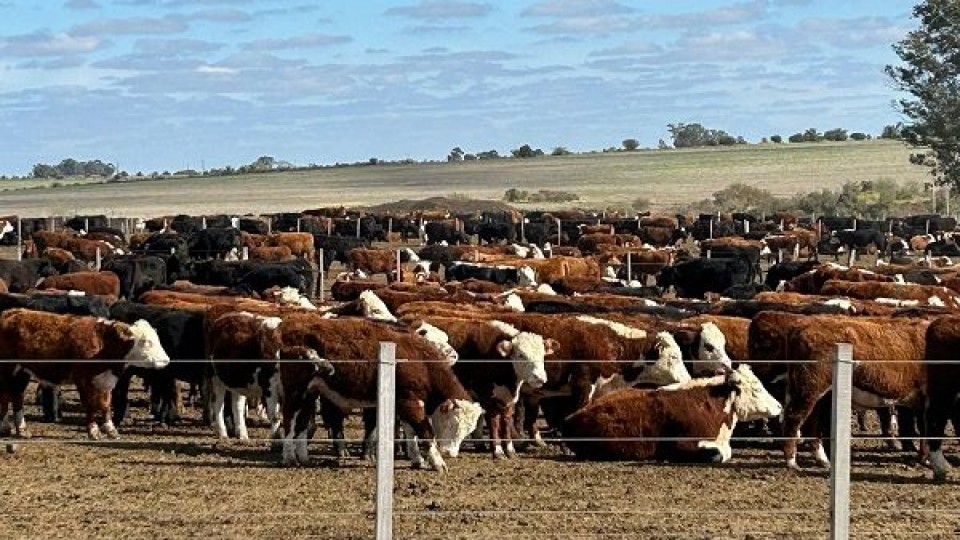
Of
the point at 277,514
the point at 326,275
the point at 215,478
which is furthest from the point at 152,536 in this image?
the point at 326,275

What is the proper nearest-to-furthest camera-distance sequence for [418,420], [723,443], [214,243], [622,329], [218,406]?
1. [418,420]
2. [723,443]
3. [218,406]
4. [622,329]
5. [214,243]

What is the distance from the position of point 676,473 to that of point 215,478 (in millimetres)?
3830

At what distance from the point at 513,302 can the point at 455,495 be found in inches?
340

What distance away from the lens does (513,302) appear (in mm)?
20672

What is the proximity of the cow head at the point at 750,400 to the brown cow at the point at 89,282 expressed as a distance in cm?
1516

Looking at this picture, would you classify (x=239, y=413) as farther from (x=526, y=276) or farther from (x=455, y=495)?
(x=526, y=276)

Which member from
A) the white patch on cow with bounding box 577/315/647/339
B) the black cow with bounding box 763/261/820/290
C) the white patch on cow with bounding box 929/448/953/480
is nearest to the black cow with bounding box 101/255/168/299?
the black cow with bounding box 763/261/820/290

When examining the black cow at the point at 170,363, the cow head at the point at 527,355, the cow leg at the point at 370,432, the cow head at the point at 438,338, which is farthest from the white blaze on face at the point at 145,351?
the cow head at the point at 527,355

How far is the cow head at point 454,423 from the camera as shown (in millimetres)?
13711

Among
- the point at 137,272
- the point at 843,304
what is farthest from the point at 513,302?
the point at 137,272

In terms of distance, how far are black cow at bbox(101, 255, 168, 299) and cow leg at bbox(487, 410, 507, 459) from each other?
17674mm

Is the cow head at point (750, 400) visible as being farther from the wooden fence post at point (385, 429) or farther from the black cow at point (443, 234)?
the black cow at point (443, 234)

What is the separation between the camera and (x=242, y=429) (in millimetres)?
15750

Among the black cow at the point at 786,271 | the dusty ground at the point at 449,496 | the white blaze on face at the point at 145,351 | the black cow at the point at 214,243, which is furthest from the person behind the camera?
the black cow at the point at 214,243
